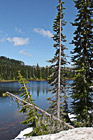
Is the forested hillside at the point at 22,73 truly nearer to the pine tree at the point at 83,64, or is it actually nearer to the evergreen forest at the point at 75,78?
the evergreen forest at the point at 75,78

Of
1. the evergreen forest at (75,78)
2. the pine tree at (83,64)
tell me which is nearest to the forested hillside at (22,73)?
the evergreen forest at (75,78)

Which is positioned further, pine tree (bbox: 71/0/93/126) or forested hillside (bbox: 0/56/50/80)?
forested hillside (bbox: 0/56/50/80)

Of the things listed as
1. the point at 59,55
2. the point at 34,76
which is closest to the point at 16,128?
→ the point at 59,55

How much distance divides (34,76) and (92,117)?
505ft

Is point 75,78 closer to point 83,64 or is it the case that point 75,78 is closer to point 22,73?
point 83,64

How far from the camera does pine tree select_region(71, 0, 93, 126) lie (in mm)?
13010

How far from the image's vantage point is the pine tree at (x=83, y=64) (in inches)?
512

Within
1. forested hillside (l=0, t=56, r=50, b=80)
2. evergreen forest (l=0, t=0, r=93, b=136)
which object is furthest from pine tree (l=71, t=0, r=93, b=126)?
forested hillside (l=0, t=56, r=50, b=80)

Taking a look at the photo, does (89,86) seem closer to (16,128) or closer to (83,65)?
(83,65)

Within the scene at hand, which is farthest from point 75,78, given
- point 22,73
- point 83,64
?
point 22,73

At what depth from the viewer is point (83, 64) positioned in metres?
13.3

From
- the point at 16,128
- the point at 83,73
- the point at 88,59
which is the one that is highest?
the point at 88,59

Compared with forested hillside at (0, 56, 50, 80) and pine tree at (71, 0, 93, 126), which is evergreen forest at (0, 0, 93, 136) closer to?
pine tree at (71, 0, 93, 126)

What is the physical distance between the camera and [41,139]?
16.1ft
